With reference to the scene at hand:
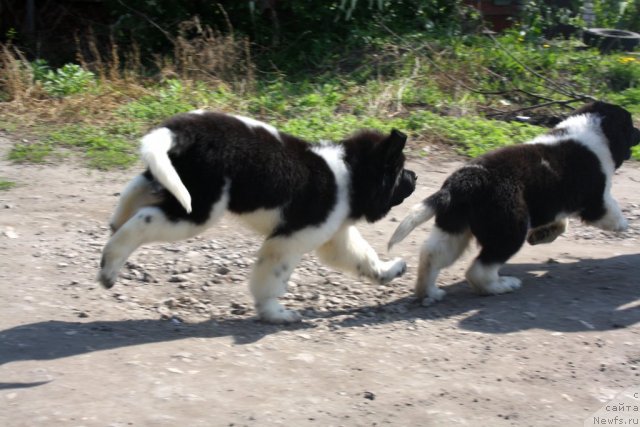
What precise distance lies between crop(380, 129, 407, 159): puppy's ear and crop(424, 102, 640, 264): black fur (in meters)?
0.40

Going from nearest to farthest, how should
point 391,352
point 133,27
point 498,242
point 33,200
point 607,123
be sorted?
point 391,352
point 498,242
point 607,123
point 33,200
point 133,27

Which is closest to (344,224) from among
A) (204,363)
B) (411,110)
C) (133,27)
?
(204,363)

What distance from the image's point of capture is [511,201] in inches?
243

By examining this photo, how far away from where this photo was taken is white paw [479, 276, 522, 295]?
251 inches

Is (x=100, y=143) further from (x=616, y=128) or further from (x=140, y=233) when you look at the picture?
(x=616, y=128)

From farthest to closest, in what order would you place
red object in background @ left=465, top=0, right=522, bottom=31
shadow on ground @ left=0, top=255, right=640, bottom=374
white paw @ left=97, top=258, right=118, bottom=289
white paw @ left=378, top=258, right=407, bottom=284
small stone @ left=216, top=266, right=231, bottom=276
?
red object in background @ left=465, top=0, right=522, bottom=31
small stone @ left=216, top=266, right=231, bottom=276
white paw @ left=378, top=258, right=407, bottom=284
white paw @ left=97, top=258, right=118, bottom=289
shadow on ground @ left=0, top=255, right=640, bottom=374

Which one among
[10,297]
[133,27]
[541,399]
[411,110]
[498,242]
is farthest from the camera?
[133,27]

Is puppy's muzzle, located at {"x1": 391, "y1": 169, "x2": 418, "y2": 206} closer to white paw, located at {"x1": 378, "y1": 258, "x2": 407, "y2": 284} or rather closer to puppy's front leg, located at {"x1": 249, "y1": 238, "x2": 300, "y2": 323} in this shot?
white paw, located at {"x1": 378, "y1": 258, "x2": 407, "y2": 284}

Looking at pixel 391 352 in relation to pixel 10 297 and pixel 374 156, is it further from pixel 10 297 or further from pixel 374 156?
pixel 10 297

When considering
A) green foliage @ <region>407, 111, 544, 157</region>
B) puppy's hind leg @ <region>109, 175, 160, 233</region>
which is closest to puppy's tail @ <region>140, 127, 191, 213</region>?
puppy's hind leg @ <region>109, 175, 160, 233</region>

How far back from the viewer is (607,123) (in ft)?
23.2

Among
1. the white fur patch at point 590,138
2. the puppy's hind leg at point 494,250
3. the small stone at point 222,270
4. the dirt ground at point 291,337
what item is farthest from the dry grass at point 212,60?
the puppy's hind leg at point 494,250

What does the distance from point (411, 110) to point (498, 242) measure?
454cm

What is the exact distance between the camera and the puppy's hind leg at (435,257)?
6230mm
